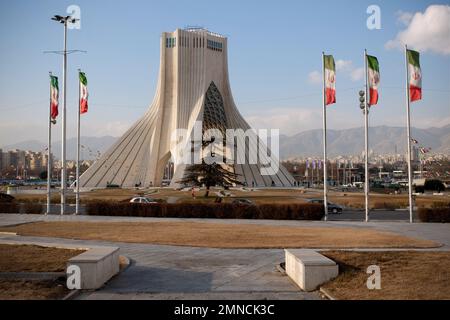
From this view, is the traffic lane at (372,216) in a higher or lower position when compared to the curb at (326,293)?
lower

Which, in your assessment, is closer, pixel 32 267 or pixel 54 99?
pixel 32 267

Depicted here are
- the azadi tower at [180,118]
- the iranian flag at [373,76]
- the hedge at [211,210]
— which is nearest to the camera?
the iranian flag at [373,76]

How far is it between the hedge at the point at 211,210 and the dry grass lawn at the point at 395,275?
550 inches

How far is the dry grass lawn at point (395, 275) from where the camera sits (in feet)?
26.5

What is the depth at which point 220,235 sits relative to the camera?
17.5 metres

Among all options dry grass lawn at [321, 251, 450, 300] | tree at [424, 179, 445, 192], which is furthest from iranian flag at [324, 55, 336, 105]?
tree at [424, 179, 445, 192]

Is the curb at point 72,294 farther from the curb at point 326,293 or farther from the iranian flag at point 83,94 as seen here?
the iranian flag at point 83,94

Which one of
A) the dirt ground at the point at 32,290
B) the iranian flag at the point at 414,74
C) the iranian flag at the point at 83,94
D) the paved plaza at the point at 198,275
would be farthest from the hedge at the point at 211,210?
the dirt ground at the point at 32,290

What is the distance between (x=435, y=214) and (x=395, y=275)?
55.0 ft

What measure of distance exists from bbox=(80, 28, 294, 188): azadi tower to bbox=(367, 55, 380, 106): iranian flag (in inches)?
1501

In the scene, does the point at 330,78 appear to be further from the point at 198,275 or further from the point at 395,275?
the point at 395,275

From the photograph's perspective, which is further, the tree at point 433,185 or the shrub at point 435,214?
the tree at point 433,185

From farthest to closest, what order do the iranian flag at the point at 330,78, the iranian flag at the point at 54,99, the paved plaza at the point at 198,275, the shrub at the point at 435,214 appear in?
the iranian flag at the point at 54,99 < the shrub at the point at 435,214 < the iranian flag at the point at 330,78 < the paved plaza at the point at 198,275

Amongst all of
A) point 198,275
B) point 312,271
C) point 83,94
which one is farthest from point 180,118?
point 312,271
